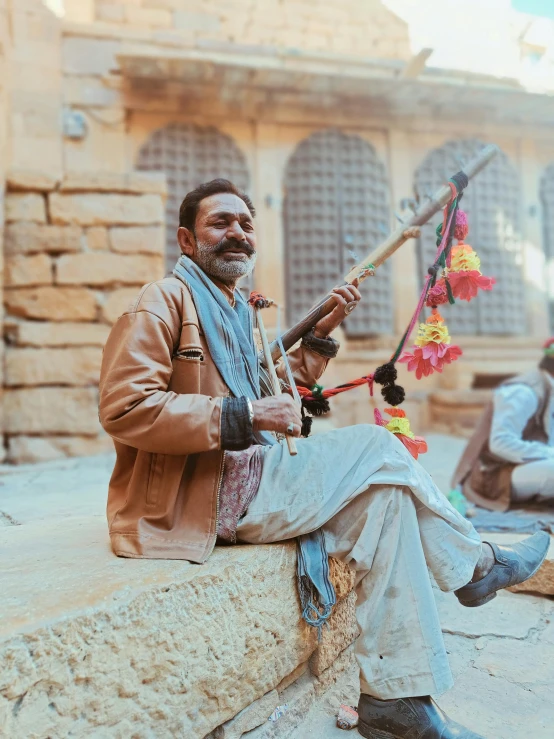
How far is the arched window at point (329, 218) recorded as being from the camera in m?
8.48

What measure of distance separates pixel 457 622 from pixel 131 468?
1533 mm

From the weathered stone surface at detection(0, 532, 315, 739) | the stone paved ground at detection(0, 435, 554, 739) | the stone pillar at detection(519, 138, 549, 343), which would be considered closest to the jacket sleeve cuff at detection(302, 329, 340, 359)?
the weathered stone surface at detection(0, 532, 315, 739)

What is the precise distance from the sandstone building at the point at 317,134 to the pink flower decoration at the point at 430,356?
3.89 meters

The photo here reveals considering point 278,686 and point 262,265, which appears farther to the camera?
point 262,265

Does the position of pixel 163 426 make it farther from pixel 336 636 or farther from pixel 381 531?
pixel 336 636

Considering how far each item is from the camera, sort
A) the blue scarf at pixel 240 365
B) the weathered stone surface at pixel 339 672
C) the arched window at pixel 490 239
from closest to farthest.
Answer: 1. the blue scarf at pixel 240 365
2. the weathered stone surface at pixel 339 672
3. the arched window at pixel 490 239

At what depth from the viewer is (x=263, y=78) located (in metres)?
7.64

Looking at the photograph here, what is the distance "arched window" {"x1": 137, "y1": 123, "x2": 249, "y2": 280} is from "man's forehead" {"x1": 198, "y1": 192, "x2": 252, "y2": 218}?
6.18 m

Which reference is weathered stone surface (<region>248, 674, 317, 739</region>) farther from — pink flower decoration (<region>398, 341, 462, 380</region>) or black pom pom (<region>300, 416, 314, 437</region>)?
pink flower decoration (<region>398, 341, 462, 380</region>)

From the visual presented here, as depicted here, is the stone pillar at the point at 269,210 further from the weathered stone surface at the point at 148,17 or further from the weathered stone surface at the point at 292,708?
the weathered stone surface at the point at 292,708

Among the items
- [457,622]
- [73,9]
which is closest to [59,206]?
[457,622]

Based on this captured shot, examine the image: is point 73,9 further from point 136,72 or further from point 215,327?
point 215,327

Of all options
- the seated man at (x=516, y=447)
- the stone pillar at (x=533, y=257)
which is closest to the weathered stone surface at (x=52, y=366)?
the seated man at (x=516, y=447)

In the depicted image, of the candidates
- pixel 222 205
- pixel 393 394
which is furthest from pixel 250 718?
pixel 222 205
